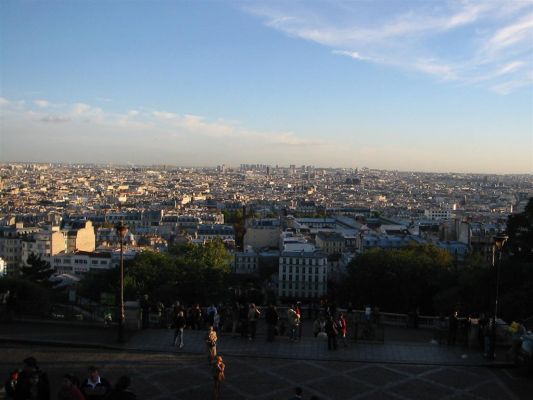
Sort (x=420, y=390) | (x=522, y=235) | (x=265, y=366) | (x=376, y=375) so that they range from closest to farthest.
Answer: (x=420, y=390), (x=376, y=375), (x=265, y=366), (x=522, y=235)

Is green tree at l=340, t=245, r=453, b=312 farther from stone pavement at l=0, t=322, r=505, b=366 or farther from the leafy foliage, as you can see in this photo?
the leafy foliage

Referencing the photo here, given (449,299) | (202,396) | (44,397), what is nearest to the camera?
(44,397)

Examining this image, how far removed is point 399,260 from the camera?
43906 millimetres

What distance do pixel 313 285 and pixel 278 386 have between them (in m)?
50.2

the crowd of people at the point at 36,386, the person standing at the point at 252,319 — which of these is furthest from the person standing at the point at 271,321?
the crowd of people at the point at 36,386

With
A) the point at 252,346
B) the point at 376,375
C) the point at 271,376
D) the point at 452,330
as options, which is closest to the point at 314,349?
the point at 252,346

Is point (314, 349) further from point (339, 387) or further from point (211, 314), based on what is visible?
point (211, 314)

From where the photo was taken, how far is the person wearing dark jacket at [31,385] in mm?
10023

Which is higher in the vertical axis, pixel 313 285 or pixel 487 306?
pixel 487 306

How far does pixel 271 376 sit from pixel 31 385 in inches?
187

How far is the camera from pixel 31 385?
10070 mm

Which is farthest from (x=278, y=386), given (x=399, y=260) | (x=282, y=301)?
(x=282, y=301)

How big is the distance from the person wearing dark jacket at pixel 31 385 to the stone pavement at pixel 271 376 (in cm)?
201

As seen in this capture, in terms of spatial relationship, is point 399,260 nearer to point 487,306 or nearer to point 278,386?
point 487,306
